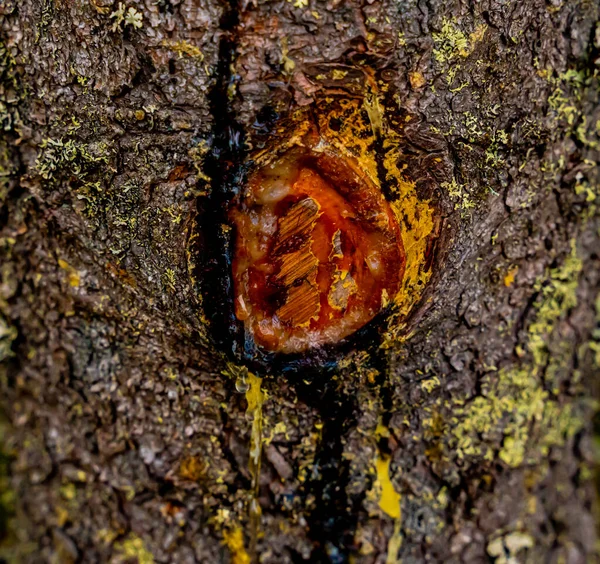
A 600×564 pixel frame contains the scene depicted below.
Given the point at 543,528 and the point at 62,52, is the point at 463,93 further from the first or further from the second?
the point at 543,528

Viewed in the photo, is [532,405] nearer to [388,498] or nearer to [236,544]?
[388,498]

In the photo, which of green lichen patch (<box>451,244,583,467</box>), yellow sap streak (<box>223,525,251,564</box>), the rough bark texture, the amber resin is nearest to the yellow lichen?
the rough bark texture

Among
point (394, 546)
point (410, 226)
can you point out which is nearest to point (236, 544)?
point (394, 546)

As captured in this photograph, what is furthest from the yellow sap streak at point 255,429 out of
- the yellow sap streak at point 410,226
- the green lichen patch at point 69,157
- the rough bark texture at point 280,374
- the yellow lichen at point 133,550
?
the green lichen patch at point 69,157

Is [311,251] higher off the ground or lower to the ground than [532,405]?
higher

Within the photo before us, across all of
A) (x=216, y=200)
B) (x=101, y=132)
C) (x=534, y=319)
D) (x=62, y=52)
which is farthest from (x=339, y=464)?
(x=62, y=52)

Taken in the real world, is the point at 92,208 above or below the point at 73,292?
above
